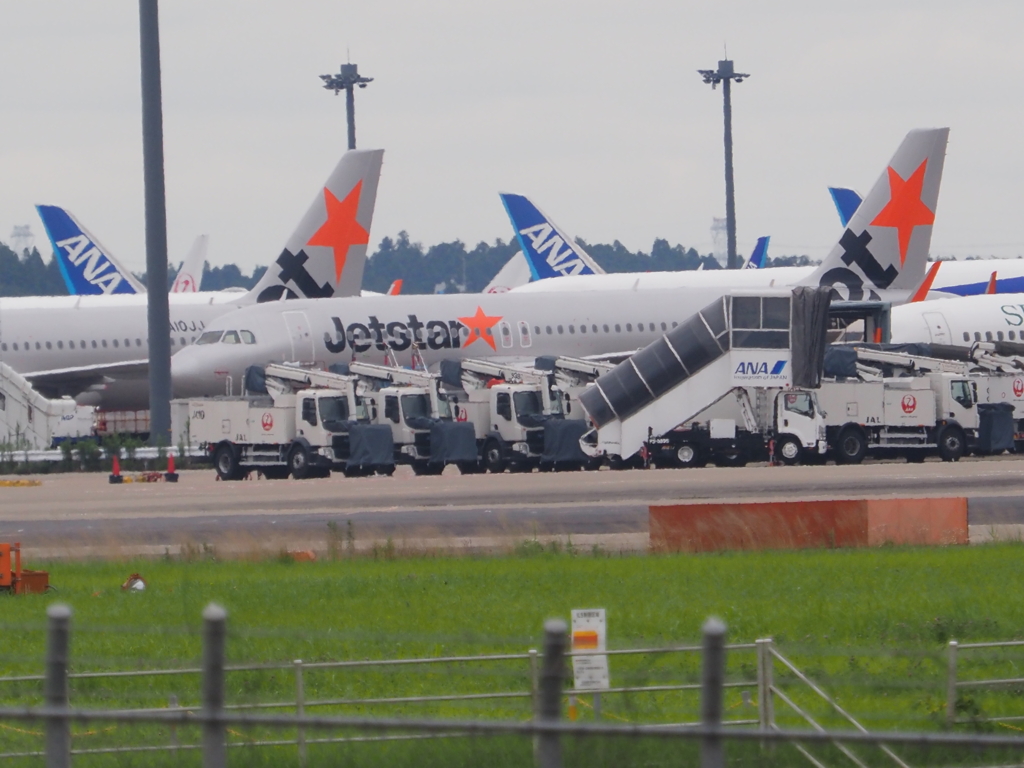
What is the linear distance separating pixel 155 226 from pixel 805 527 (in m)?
36.3

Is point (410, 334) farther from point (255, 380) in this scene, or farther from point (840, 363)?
point (840, 363)

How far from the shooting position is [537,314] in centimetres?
6594

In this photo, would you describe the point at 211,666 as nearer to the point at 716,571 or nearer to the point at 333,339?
the point at 716,571

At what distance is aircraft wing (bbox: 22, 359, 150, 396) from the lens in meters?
64.6

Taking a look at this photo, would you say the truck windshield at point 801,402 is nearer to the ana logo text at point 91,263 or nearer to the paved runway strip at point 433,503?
the paved runway strip at point 433,503

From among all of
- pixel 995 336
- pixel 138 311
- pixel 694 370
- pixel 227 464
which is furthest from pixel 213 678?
pixel 138 311

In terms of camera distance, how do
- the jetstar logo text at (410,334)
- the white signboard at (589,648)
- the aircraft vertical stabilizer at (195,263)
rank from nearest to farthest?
the white signboard at (589,648)
the jetstar logo text at (410,334)
the aircraft vertical stabilizer at (195,263)

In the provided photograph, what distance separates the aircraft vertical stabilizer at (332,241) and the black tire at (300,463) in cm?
1764

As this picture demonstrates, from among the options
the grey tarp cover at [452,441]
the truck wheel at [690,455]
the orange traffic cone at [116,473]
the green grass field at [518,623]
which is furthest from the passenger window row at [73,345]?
the green grass field at [518,623]

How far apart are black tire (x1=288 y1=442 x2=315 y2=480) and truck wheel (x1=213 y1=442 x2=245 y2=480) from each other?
1593mm

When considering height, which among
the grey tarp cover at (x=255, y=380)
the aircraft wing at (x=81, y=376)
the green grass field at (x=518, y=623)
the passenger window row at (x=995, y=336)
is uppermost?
the passenger window row at (x=995, y=336)

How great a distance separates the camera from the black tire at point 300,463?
51094mm

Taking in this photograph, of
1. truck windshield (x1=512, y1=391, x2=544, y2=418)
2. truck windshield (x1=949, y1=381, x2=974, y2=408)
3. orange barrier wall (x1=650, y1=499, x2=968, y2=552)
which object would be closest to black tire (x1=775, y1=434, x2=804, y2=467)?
truck windshield (x1=949, y1=381, x2=974, y2=408)

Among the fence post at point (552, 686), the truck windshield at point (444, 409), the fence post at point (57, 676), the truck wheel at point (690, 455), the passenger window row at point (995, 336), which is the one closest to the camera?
the fence post at point (552, 686)
